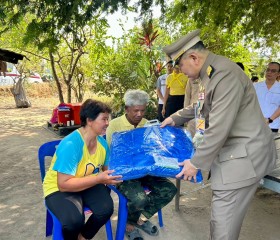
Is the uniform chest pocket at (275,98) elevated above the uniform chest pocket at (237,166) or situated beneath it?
elevated above

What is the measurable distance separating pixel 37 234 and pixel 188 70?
87.2 inches

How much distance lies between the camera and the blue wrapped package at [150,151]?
2127 millimetres

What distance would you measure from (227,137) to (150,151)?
0.61 meters

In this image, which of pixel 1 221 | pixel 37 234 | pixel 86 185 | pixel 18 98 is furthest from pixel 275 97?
pixel 18 98

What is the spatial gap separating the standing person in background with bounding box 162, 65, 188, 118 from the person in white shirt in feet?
6.60

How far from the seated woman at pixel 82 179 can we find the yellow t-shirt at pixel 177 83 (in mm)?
3762

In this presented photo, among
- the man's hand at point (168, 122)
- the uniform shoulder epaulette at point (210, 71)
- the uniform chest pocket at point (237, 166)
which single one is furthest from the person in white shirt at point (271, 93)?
the uniform shoulder epaulette at point (210, 71)

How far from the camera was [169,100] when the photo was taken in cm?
640

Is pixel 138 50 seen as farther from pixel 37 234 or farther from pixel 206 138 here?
pixel 206 138

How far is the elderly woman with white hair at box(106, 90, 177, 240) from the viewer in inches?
106

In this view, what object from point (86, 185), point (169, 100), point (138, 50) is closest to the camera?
point (86, 185)

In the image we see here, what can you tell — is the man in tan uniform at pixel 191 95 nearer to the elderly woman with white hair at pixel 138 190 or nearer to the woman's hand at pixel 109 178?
the elderly woman with white hair at pixel 138 190

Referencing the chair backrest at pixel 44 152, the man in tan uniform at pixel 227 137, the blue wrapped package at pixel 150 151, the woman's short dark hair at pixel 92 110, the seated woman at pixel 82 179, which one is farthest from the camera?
the chair backrest at pixel 44 152

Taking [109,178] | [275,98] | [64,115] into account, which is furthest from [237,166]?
[64,115]
